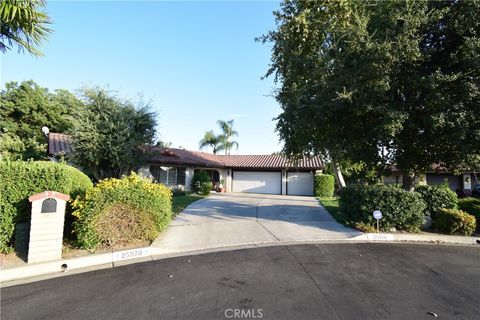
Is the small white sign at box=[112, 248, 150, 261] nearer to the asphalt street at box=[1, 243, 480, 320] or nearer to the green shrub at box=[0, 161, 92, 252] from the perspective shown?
the asphalt street at box=[1, 243, 480, 320]

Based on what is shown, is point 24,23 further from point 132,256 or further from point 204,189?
point 204,189

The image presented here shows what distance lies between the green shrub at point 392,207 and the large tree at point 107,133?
36.2ft

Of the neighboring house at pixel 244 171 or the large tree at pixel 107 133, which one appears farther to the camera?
the neighboring house at pixel 244 171

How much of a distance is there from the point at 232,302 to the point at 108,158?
455 inches

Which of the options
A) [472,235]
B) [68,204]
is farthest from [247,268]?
[472,235]

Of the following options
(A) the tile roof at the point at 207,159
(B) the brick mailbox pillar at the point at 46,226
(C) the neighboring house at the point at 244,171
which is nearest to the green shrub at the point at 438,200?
(A) the tile roof at the point at 207,159

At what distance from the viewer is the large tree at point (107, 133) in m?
12.8

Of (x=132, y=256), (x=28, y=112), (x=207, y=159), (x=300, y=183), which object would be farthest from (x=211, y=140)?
(x=132, y=256)

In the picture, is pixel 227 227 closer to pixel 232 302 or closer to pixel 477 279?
pixel 232 302

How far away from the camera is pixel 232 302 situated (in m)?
4.04

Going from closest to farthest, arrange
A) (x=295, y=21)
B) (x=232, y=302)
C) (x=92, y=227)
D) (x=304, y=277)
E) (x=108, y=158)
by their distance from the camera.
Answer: (x=232, y=302)
(x=304, y=277)
(x=92, y=227)
(x=295, y=21)
(x=108, y=158)

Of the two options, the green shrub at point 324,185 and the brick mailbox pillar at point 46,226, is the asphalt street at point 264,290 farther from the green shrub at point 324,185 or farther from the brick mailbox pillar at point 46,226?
the green shrub at point 324,185

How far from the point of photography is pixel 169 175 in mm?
20922

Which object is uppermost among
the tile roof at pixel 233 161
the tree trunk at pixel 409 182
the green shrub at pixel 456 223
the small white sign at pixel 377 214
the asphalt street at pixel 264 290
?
the tile roof at pixel 233 161
